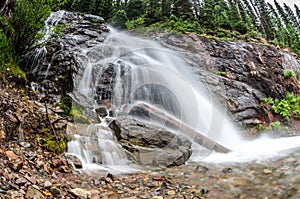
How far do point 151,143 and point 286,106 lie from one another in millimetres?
9265

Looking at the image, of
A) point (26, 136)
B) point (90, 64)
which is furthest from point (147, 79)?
point (26, 136)

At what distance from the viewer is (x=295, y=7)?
4703cm

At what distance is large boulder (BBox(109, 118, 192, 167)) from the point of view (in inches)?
245

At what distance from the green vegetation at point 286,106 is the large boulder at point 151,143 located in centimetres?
777

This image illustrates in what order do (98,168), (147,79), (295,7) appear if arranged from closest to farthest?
(98,168), (147,79), (295,7)

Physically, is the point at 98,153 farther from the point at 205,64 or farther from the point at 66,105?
the point at 205,64

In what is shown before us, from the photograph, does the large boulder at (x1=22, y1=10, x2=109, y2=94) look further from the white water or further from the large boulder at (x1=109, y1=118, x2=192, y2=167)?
the large boulder at (x1=109, y1=118, x2=192, y2=167)

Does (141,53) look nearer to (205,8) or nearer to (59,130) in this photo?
(59,130)

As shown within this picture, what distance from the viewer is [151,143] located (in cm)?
687

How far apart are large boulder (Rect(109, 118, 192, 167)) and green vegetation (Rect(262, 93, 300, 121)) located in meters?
7.77

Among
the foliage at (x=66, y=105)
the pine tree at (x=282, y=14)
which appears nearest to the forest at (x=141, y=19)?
the foliage at (x=66, y=105)

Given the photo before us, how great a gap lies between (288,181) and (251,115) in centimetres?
764

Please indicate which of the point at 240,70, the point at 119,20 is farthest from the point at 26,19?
the point at 119,20

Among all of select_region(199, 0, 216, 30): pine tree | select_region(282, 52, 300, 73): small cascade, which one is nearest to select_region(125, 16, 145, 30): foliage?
select_region(199, 0, 216, 30): pine tree
